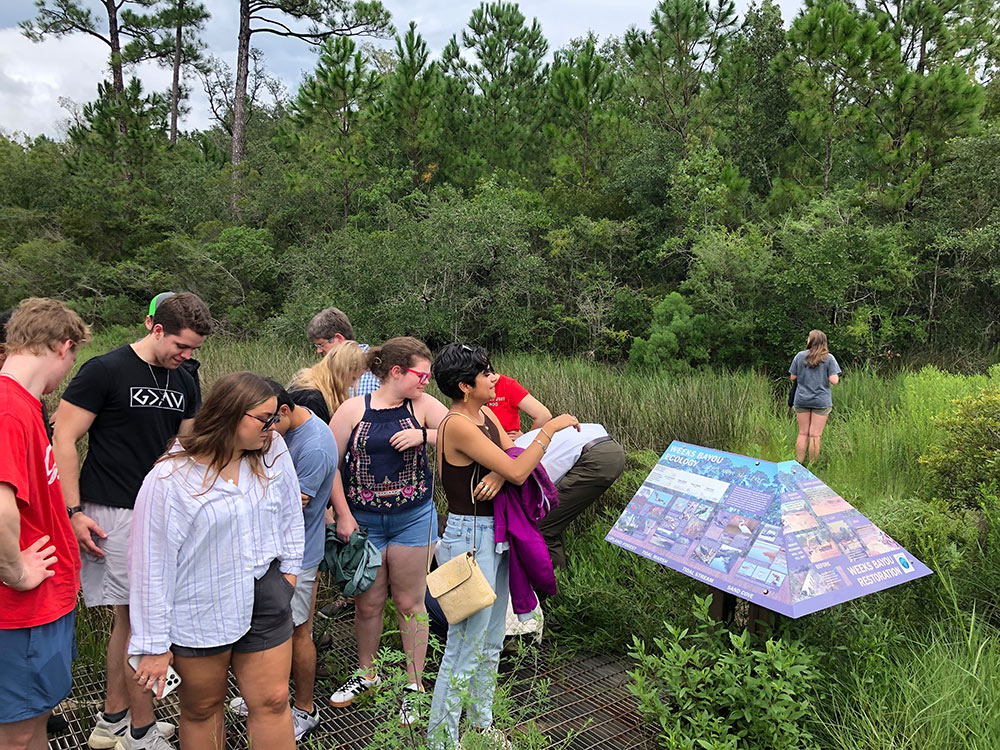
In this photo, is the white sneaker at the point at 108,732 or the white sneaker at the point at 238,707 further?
the white sneaker at the point at 238,707

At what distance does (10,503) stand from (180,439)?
1.49 feet

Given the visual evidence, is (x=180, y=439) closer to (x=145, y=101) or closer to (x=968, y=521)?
(x=968, y=521)

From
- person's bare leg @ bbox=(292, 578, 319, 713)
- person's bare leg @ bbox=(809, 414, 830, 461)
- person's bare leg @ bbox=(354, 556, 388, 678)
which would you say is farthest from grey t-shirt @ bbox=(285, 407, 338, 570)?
person's bare leg @ bbox=(809, 414, 830, 461)

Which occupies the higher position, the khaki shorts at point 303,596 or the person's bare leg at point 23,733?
the khaki shorts at point 303,596

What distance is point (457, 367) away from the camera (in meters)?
2.64

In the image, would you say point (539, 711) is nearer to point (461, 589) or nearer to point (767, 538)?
point (461, 589)

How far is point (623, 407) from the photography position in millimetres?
7031

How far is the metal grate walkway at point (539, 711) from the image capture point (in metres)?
2.79

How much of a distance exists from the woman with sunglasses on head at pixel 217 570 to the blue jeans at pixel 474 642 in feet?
1.97

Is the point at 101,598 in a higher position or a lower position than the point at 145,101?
lower

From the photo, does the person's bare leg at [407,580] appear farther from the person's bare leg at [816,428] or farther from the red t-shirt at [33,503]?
the person's bare leg at [816,428]

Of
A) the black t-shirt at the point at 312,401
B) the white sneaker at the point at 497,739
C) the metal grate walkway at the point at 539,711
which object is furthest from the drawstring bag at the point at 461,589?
the black t-shirt at the point at 312,401

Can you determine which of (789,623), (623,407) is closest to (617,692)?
(789,623)

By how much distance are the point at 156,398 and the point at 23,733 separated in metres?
1.21
